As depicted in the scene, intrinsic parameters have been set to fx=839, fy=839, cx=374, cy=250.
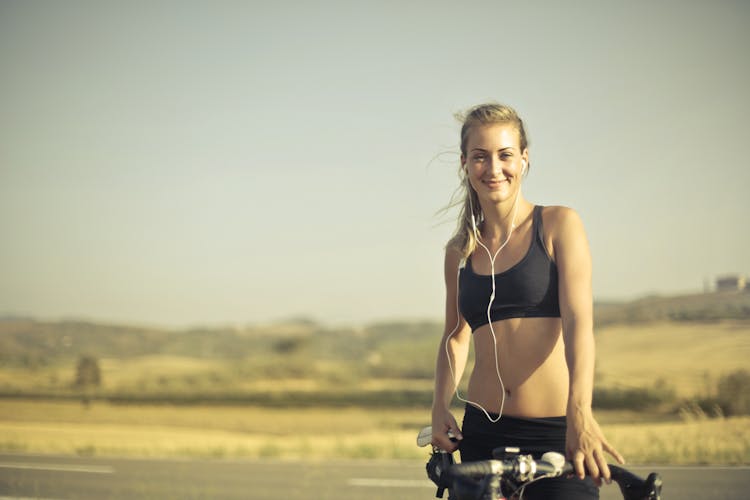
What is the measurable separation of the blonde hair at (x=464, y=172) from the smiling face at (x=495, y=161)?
0.02 meters

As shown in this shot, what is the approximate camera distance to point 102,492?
1005 centimetres

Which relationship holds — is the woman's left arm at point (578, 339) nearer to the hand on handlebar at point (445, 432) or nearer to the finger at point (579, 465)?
the finger at point (579, 465)

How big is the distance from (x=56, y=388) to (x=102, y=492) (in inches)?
1806

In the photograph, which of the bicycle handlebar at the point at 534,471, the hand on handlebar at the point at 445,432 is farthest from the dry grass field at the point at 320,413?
the bicycle handlebar at the point at 534,471

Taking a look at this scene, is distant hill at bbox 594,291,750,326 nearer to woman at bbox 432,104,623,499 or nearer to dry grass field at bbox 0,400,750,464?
dry grass field at bbox 0,400,750,464

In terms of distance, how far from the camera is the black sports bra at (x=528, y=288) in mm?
2699

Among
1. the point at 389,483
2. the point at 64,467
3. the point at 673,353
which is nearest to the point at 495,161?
the point at 389,483

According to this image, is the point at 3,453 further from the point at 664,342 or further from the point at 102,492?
the point at 664,342

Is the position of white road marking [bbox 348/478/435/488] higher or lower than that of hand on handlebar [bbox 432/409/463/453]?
lower

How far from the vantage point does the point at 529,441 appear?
2.72 metres

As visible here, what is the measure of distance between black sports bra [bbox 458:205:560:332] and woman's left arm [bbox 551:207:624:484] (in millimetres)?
53

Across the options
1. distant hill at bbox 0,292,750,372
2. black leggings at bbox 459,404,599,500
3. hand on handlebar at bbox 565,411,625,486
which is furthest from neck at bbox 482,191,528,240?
distant hill at bbox 0,292,750,372

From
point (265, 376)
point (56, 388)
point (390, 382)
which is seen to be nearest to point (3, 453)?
point (56, 388)

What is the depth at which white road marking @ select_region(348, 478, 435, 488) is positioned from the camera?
33.2 feet
